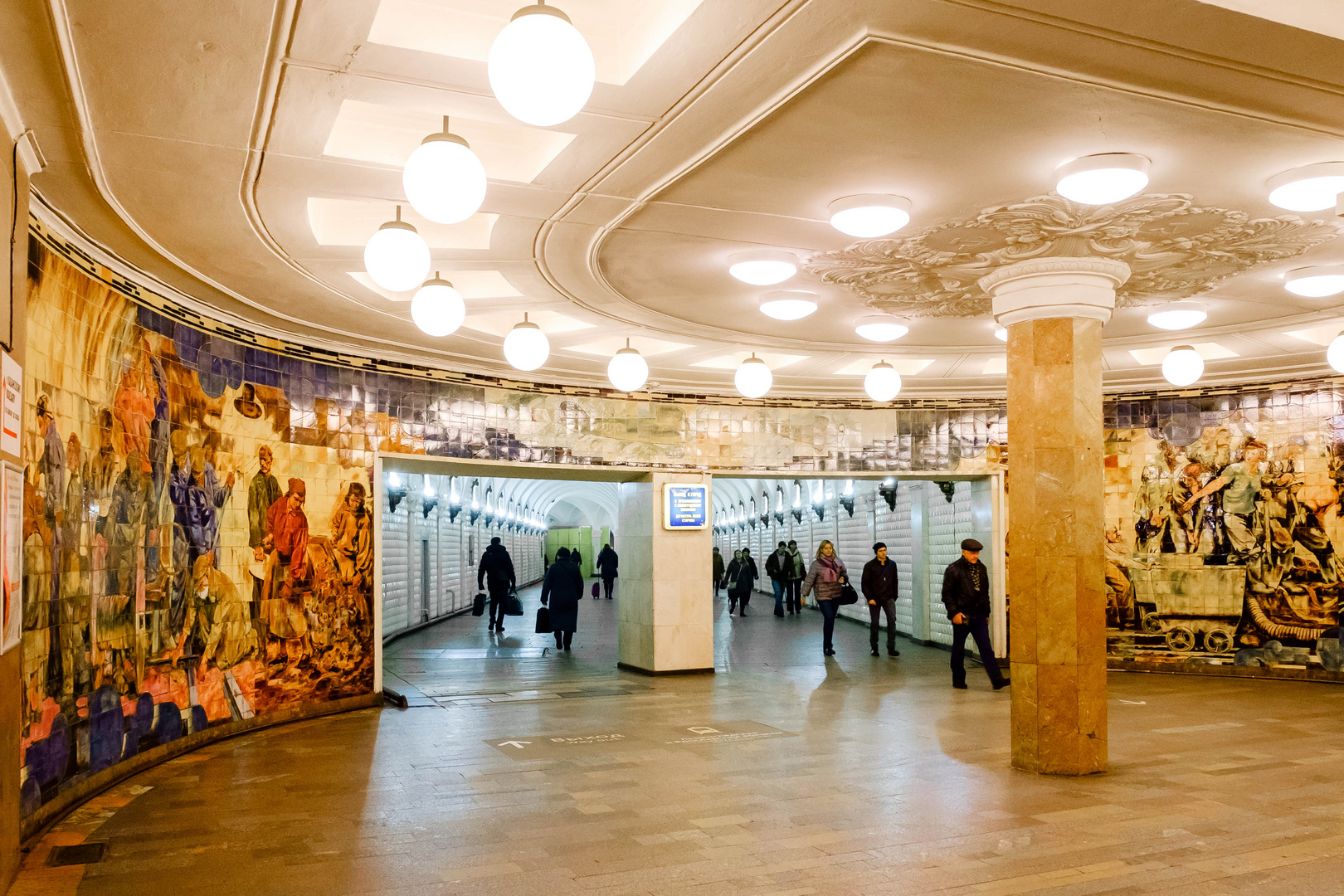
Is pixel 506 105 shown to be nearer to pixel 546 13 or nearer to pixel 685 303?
pixel 546 13

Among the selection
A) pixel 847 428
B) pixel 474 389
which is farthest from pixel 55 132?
pixel 847 428

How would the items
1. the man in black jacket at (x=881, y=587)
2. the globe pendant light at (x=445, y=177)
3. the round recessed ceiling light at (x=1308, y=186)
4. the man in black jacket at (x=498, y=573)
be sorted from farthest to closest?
1. the man in black jacket at (x=498, y=573)
2. the man in black jacket at (x=881, y=587)
3. the round recessed ceiling light at (x=1308, y=186)
4. the globe pendant light at (x=445, y=177)

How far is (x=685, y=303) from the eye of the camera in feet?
26.1

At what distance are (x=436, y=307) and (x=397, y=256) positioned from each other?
0.88 metres

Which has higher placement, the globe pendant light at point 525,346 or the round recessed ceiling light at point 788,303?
the round recessed ceiling light at point 788,303

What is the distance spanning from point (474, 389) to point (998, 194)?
6216 mm

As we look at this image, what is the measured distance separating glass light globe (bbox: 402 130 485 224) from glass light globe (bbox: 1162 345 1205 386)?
674 cm

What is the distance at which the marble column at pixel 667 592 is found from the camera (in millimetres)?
11242

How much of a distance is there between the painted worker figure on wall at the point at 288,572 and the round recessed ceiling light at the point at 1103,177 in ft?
21.1

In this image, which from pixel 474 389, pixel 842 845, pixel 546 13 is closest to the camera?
pixel 546 13

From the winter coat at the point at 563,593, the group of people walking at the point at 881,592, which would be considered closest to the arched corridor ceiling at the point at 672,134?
the group of people walking at the point at 881,592

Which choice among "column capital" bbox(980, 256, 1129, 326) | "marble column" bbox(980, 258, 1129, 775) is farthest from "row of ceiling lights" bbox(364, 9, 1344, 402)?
"marble column" bbox(980, 258, 1129, 775)

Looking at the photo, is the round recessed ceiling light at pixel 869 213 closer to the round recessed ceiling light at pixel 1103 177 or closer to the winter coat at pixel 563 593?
the round recessed ceiling light at pixel 1103 177

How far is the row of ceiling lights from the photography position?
9.81 feet
